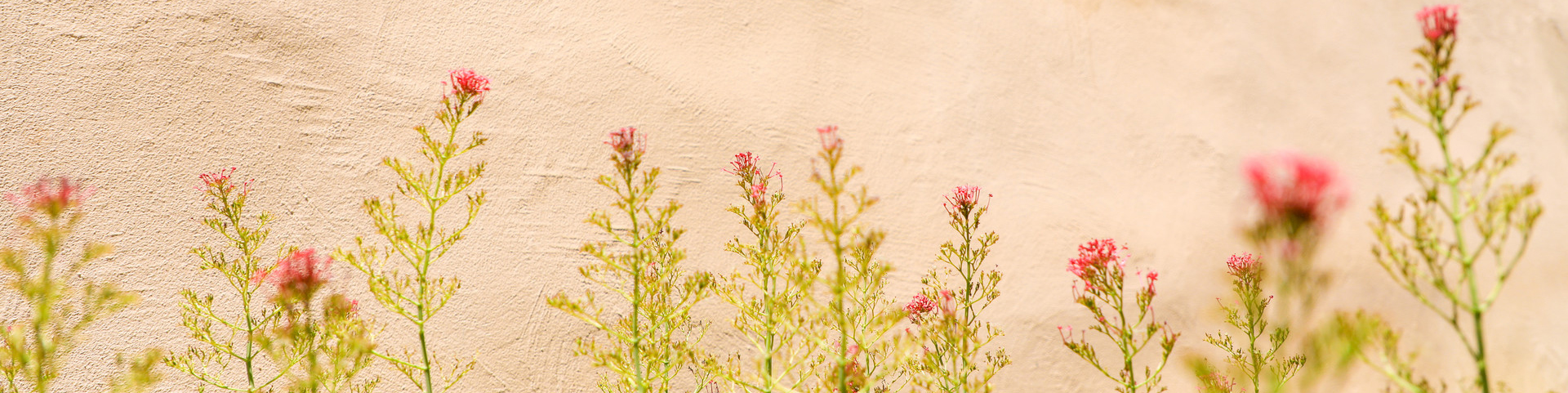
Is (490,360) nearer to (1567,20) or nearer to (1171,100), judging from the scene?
(1171,100)

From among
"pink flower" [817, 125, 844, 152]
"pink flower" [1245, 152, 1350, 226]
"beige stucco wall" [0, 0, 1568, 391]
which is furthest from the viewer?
"beige stucco wall" [0, 0, 1568, 391]

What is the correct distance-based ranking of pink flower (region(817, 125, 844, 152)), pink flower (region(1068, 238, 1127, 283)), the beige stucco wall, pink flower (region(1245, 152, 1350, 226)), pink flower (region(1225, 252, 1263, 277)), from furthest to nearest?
the beige stucco wall
pink flower (region(1225, 252, 1263, 277))
pink flower (region(1068, 238, 1127, 283))
pink flower (region(817, 125, 844, 152))
pink flower (region(1245, 152, 1350, 226))

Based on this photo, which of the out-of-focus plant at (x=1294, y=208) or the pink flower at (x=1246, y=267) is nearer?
the out-of-focus plant at (x=1294, y=208)

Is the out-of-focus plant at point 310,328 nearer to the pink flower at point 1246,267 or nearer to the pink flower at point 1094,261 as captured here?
the pink flower at point 1094,261

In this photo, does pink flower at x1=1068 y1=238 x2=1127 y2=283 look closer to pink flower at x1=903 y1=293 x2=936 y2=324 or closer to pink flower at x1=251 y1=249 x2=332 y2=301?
pink flower at x1=903 y1=293 x2=936 y2=324

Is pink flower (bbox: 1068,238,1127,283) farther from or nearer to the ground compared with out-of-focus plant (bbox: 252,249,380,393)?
farther from the ground

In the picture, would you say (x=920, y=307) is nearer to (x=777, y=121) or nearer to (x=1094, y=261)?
(x=1094, y=261)

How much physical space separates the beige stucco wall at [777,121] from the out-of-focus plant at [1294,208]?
1.15 metres

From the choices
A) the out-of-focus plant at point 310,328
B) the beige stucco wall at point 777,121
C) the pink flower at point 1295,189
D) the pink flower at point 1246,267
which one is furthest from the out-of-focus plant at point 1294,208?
the beige stucco wall at point 777,121

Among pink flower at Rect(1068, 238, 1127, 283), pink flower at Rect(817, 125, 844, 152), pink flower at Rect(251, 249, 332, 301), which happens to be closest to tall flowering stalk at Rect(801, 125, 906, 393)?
pink flower at Rect(817, 125, 844, 152)

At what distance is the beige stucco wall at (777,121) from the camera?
1368 mm

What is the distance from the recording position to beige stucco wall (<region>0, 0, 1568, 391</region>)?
1.37 m

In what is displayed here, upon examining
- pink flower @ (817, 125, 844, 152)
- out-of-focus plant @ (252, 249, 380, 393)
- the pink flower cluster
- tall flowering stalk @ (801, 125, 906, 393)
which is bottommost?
out-of-focus plant @ (252, 249, 380, 393)

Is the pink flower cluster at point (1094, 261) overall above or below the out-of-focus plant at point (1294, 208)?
above
